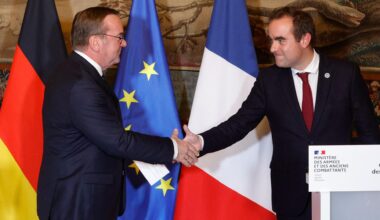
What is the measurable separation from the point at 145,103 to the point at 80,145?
96cm

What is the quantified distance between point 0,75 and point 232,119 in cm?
238

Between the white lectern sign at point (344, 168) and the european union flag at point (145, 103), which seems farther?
the european union flag at point (145, 103)

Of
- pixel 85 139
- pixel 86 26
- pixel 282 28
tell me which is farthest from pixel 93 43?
pixel 282 28

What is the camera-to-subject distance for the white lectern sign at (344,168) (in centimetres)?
204

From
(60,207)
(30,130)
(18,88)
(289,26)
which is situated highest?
(289,26)

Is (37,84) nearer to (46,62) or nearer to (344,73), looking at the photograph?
(46,62)

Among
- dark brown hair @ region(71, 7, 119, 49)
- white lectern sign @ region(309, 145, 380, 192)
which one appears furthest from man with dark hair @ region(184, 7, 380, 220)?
dark brown hair @ region(71, 7, 119, 49)

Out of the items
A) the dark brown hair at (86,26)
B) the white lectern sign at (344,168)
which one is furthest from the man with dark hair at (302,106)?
the dark brown hair at (86,26)

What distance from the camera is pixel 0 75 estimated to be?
4.72 meters

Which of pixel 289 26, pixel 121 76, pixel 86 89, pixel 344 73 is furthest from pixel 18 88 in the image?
pixel 344 73

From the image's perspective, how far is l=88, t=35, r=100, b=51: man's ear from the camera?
2.70m

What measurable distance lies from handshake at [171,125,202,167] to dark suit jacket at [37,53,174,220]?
362 mm

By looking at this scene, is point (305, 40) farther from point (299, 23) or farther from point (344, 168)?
point (344, 168)

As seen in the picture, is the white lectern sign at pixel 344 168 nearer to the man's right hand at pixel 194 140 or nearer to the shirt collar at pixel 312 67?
the shirt collar at pixel 312 67
